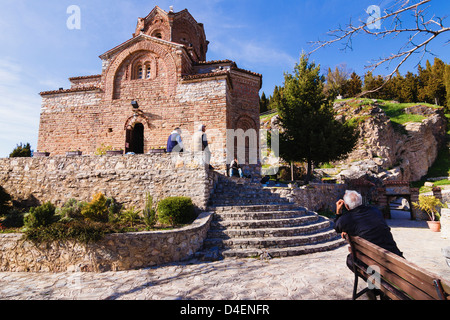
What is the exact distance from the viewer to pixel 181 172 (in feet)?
25.3

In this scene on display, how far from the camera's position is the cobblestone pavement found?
11.7 feet

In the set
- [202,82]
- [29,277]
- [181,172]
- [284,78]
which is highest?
[284,78]

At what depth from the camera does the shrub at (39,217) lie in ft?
17.6

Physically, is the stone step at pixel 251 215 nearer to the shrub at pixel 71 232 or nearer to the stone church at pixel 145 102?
the shrub at pixel 71 232

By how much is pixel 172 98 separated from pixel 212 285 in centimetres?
1170

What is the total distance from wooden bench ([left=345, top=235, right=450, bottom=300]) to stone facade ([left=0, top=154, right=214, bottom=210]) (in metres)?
5.00

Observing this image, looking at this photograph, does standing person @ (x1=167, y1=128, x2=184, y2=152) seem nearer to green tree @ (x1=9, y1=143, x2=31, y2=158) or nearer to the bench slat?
the bench slat

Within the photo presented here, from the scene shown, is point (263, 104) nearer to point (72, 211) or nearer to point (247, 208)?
point (247, 208)

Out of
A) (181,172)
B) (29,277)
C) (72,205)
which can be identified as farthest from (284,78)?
(29,277)

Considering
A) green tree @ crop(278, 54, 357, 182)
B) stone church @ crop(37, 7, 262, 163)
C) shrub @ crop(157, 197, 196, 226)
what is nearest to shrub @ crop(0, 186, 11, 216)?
stone church @ crop(37, 7, 262, 163)

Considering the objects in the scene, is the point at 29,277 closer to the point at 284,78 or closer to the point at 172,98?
the point at 172,98

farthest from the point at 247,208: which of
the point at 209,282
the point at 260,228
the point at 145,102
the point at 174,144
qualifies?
the point at 145,102
